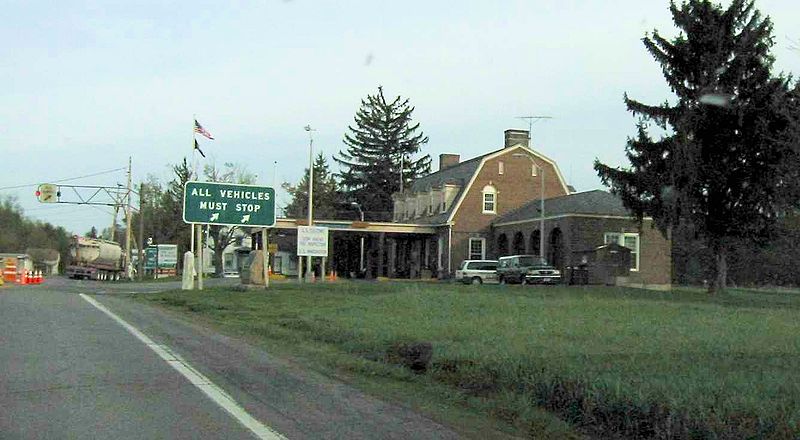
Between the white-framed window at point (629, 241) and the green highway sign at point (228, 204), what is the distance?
24493 mm

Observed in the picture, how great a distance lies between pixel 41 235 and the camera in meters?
113

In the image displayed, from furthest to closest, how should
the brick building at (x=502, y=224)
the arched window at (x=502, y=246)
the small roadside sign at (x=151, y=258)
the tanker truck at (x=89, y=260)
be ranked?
the small roadside sign at (x=151, y=258) < the tanker truck at (x=89, y=260) < the arched window at (x=502, y=246) < the brick building at (x=502, y=224)

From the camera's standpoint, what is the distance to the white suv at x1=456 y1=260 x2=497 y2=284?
53.9 m

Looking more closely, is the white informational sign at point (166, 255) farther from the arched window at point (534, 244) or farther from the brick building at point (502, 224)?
the arched window at point (534, 244)

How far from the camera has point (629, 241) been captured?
56.4m

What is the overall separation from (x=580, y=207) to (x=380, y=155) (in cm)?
4783

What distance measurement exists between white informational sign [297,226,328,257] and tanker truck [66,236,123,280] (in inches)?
1348

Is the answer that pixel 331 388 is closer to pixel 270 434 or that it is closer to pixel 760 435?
pixel 270 434

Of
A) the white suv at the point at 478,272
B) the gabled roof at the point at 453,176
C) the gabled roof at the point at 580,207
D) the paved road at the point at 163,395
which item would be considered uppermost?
the gabled roof at the point at 453,176

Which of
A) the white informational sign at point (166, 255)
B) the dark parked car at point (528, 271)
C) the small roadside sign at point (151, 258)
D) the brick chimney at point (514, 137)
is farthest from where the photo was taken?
the small roadside sign at point (151, 258)

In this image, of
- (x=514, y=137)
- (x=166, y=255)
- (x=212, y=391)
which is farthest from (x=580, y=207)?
(x=212, y=391)

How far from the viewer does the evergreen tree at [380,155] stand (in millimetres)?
99438

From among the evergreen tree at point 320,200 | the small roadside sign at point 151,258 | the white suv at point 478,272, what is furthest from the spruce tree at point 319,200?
the white suv at point 478,272

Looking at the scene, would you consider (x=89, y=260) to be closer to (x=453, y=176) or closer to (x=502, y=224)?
(x=453, y=176)
